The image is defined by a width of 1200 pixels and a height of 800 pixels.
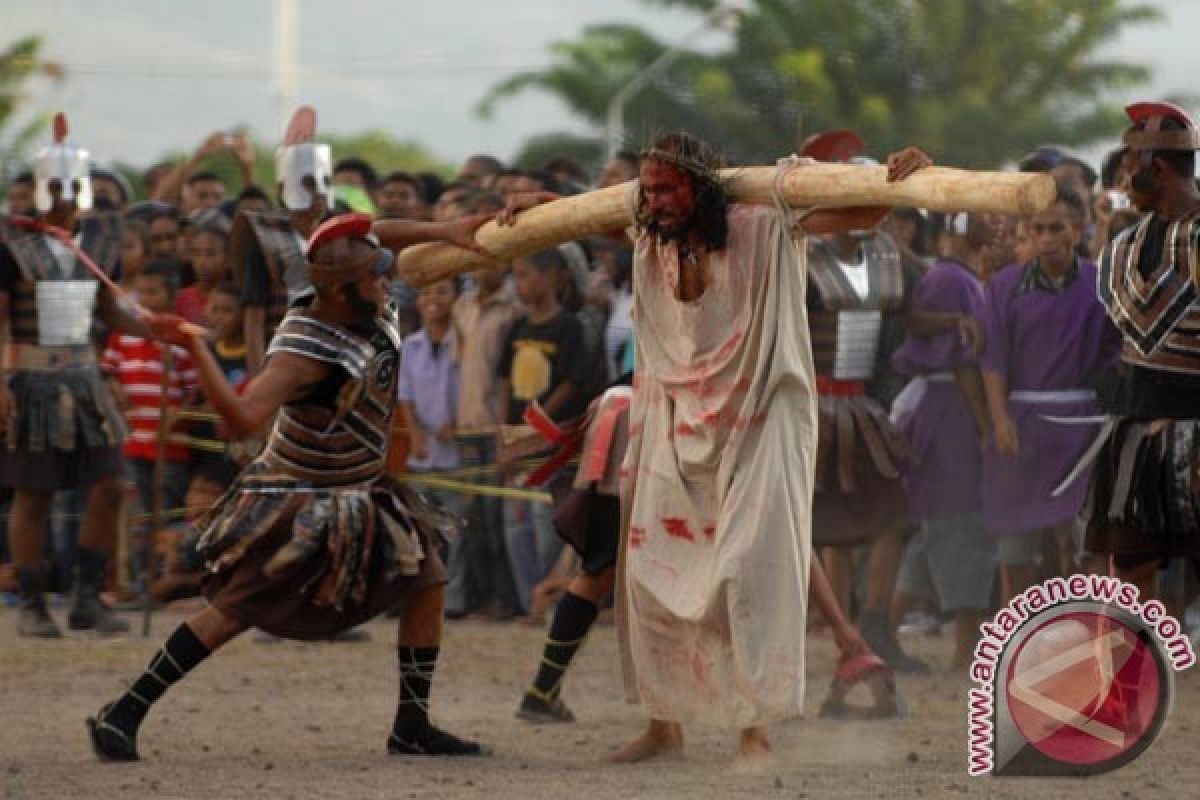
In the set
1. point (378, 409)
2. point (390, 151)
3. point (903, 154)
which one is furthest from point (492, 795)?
point (390, 151)

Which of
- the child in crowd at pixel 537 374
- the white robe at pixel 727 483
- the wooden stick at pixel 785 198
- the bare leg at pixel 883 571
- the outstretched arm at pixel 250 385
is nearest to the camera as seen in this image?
the wooden stick at pixel 785 198

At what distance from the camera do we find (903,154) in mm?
8180

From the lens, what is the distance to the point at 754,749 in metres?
8.84

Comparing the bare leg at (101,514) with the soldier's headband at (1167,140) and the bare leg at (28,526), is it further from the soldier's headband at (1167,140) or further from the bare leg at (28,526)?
the soldier's headband at (1167,140)

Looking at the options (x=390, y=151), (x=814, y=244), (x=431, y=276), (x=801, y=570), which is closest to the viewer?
(x=801, y=570)

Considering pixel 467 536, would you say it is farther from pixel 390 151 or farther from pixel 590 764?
pixel 390 151

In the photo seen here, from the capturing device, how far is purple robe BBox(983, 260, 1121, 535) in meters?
11.8

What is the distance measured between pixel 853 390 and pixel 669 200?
2729 mm

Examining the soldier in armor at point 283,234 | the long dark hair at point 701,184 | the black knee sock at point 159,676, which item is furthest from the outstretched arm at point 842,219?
the soldier in armor at point 283,234

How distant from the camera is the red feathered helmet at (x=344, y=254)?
9.07 m

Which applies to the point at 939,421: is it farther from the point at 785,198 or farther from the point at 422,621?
the point at 785,198

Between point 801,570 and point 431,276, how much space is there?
7.00ft

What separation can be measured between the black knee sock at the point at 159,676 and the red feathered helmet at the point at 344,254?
1275mm

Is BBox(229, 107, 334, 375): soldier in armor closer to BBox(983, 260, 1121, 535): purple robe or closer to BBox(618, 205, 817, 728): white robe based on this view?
BBox(983, 260, 1121, 535): purple robe
